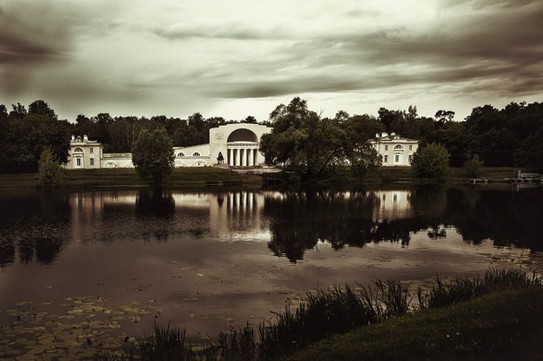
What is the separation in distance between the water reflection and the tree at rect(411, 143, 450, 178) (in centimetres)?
3445


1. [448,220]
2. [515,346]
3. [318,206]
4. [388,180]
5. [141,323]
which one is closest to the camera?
[515,346]

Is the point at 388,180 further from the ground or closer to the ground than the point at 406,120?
closer to the ground

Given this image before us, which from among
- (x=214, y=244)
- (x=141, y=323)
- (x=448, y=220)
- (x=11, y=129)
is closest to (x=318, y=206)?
(x=448, y=220)

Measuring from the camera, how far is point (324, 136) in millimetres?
73562

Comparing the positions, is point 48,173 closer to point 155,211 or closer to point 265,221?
point 155,211

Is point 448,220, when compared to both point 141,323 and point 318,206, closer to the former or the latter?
point 318,206

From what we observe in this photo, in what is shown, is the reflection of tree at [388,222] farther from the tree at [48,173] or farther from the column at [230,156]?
the column at [230,156]

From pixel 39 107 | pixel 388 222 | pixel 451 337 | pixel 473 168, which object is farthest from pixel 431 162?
pixel 39 107

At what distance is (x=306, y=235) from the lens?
2820cm

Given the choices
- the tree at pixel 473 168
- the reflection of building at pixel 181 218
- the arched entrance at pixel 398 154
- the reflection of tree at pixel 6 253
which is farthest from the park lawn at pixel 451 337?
the arched entrance at pixel 398 154

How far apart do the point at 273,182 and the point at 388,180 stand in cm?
2180

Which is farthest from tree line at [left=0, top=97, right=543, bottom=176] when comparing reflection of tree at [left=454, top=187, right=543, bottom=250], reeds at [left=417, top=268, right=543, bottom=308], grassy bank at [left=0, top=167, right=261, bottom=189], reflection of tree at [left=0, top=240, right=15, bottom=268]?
reeds at [left=417, top=268, right=543, bottom=308]

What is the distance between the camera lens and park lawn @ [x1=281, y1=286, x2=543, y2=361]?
9695 mm

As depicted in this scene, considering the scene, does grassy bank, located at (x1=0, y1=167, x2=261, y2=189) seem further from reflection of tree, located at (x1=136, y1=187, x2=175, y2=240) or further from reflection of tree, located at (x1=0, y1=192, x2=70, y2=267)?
reflection of tree, located at (x1=0, y1=192, x2=70, y2=267)
